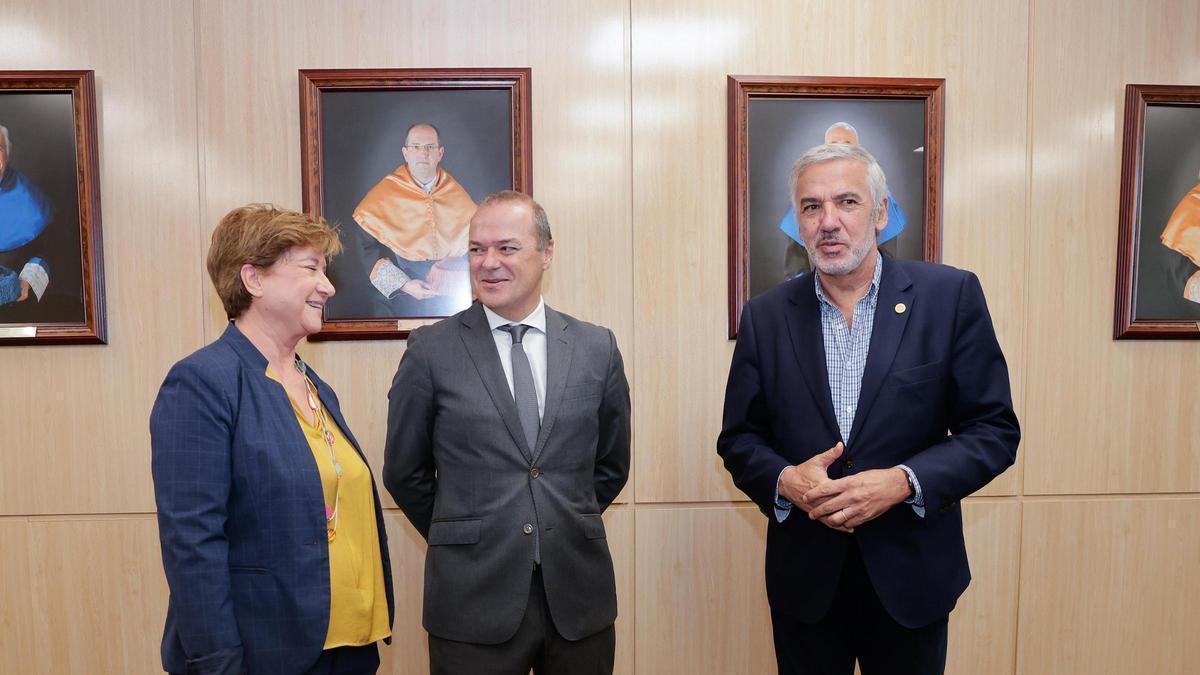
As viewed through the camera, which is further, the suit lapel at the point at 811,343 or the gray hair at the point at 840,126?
the gray hair at the point at 840,126

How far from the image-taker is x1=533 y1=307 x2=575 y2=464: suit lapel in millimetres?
1995

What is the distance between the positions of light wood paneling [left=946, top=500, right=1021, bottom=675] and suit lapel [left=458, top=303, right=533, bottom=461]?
204 centimetres

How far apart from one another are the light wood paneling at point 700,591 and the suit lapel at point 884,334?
45.8 inches

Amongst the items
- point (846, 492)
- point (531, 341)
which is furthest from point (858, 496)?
point (531, 341)

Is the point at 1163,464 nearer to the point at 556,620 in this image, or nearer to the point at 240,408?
the point at 556,620

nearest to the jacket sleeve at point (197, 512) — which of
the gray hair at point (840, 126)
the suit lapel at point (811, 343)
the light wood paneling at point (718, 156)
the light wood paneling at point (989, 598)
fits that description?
the suit lapel at point (811, 343)

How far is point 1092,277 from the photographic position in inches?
117

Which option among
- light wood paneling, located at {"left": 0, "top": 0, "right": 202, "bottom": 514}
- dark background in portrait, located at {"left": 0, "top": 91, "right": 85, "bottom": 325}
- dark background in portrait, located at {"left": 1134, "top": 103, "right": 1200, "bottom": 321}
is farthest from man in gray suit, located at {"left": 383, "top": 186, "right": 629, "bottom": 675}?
dark background in portrait, located at {"left": 1134, "top": 103, "right": 1200, "bottom": 321}

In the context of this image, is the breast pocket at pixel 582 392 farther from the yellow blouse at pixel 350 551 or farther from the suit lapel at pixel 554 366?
the yellow blouse at pixel 350 551

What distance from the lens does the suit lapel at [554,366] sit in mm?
1995

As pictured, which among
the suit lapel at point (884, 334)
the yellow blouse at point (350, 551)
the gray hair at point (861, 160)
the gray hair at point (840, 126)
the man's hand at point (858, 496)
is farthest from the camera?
the gray hair at point (840, 126)

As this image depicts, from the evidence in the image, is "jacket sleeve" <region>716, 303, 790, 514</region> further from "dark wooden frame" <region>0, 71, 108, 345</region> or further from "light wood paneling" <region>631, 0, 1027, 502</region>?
"dark wooden frame" <region>0, 71, 108, 345</region>

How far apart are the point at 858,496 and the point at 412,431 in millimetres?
1178

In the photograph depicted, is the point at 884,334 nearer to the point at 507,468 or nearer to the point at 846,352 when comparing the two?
the point at 846,352
